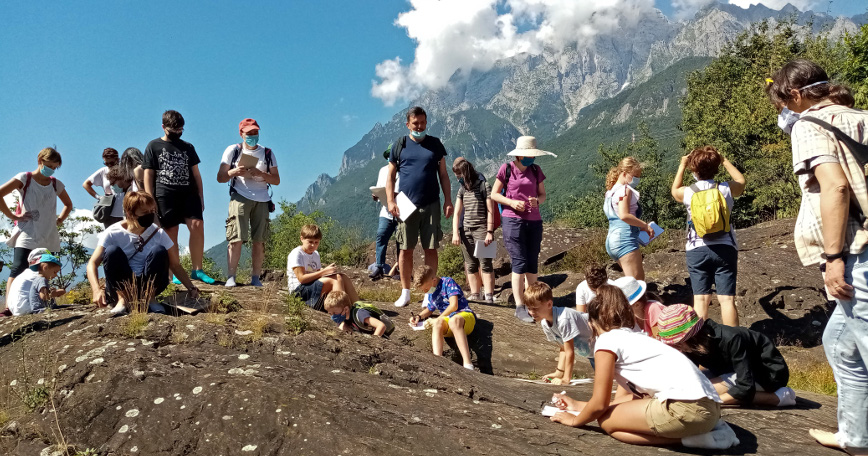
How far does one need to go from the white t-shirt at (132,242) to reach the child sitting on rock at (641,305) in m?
4.50

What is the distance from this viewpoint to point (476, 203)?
9.77 m

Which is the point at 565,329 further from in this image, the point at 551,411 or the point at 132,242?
the point at 132,242

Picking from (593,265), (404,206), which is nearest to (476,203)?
(404,206)

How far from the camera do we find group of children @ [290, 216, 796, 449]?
3.59m

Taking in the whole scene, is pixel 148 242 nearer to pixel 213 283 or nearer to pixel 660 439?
pixel 213 283

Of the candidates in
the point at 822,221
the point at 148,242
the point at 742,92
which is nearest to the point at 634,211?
the point at 822,221

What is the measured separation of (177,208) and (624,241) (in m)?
5.66

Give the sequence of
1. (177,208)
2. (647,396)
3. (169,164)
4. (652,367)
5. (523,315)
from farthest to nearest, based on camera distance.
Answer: (523,315) → (177,208) → (169,164) → (647,396) → (652,367)

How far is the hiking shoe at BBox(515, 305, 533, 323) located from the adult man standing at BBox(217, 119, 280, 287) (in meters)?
3.63

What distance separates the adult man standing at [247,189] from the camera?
26.5ft

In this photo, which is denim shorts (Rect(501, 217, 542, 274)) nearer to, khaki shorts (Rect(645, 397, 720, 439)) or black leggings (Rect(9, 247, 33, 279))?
khaki shorts (Rect(645, 397, 720, 439))

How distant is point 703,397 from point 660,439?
1.21 ft

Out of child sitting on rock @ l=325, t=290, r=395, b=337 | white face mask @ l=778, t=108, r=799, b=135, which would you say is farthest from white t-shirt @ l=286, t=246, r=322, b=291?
white face mask @ l=778, t=108, r=799, b=135

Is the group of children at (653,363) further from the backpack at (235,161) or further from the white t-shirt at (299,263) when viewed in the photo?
the backpack at (235,161)
